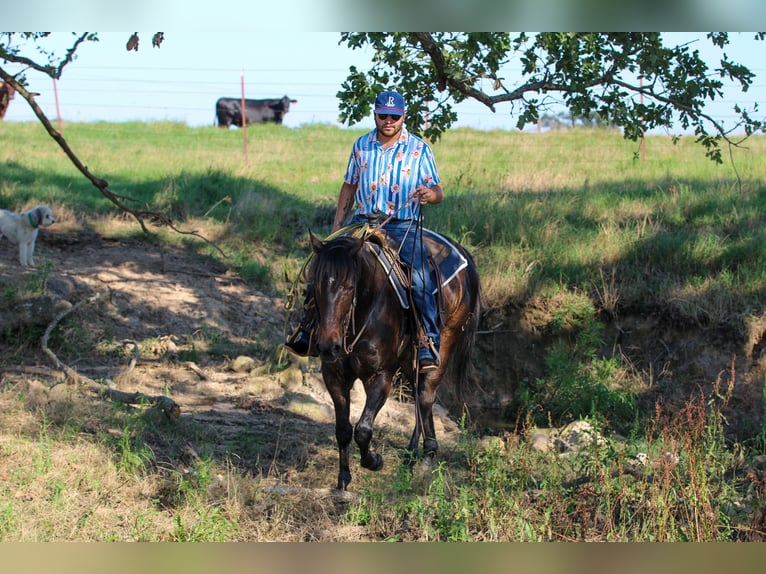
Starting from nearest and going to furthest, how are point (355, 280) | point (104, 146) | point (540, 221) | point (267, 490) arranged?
1. point (355, 280)
2. point (267, 490)
3. point (540, 221)
4. point (104, 146)

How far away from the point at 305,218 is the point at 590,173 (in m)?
6.02

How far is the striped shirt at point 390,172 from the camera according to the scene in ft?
23.1

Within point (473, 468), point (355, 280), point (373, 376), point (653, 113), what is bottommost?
point (473, 468)

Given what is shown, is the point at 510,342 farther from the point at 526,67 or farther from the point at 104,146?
the point at 104,146

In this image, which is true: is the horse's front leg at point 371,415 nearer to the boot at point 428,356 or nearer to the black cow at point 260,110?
the boot at point 428,356

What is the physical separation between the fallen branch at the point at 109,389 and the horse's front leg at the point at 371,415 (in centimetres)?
220

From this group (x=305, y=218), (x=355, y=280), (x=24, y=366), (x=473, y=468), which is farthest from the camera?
(x=305, y=218)

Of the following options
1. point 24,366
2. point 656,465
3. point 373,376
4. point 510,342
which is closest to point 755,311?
point 510,342

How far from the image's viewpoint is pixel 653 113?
9930mm

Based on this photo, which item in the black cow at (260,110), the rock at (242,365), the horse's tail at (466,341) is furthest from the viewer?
A: the black cow at (260,110)

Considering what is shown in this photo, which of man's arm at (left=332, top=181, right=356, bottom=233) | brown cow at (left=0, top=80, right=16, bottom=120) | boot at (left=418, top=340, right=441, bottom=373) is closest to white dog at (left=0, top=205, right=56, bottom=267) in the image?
brown cow at (left=0, top=80, right=16, bottom=120)

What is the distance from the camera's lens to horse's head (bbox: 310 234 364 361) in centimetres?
603

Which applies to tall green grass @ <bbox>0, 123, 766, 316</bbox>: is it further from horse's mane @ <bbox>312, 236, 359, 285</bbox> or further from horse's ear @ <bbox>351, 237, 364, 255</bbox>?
horse's mane @ <bbox>312, 236, 359, 285</bbox>

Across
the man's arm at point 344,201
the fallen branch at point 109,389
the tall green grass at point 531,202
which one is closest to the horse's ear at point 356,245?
the man's arm at point 344,201
